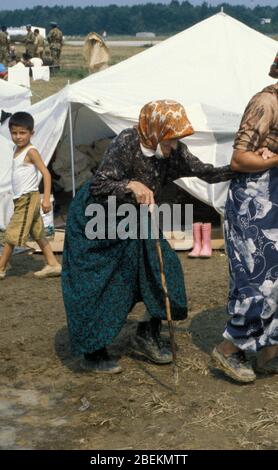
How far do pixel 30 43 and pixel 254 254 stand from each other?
2592 cm

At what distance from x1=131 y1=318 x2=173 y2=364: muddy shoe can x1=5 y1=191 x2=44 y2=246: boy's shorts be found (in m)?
2.04

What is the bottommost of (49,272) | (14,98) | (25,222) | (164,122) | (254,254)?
(49,272)

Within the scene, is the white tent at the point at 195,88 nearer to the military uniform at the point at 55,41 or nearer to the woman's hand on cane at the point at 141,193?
the woman's hand on cane at the point at 141,193

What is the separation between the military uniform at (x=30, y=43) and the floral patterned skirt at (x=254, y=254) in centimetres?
2547

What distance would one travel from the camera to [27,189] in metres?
6.74

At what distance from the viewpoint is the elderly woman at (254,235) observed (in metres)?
4.21

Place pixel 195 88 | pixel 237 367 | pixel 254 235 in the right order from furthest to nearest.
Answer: pixel 195 88 → pixel 237 367 → pixel 254 235

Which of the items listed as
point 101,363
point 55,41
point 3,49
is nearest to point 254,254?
point 101,363

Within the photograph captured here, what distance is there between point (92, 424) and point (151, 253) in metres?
1.00

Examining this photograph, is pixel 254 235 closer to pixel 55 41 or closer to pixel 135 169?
pixel 135 169

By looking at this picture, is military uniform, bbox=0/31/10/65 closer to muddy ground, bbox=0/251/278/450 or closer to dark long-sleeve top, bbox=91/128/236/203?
muddy ground, bbox=0/251/278/450

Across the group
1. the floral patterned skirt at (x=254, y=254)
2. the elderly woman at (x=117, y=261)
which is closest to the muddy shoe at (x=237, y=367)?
the floral patterned skirt at (x=254, y=254)

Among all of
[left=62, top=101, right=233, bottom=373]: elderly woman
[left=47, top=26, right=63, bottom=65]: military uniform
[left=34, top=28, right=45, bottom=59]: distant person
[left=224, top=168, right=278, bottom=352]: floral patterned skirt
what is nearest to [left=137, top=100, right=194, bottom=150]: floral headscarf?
[left=62, top=101, right=233, bottom=373]: elderly woman

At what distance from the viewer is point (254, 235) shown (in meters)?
4.34
